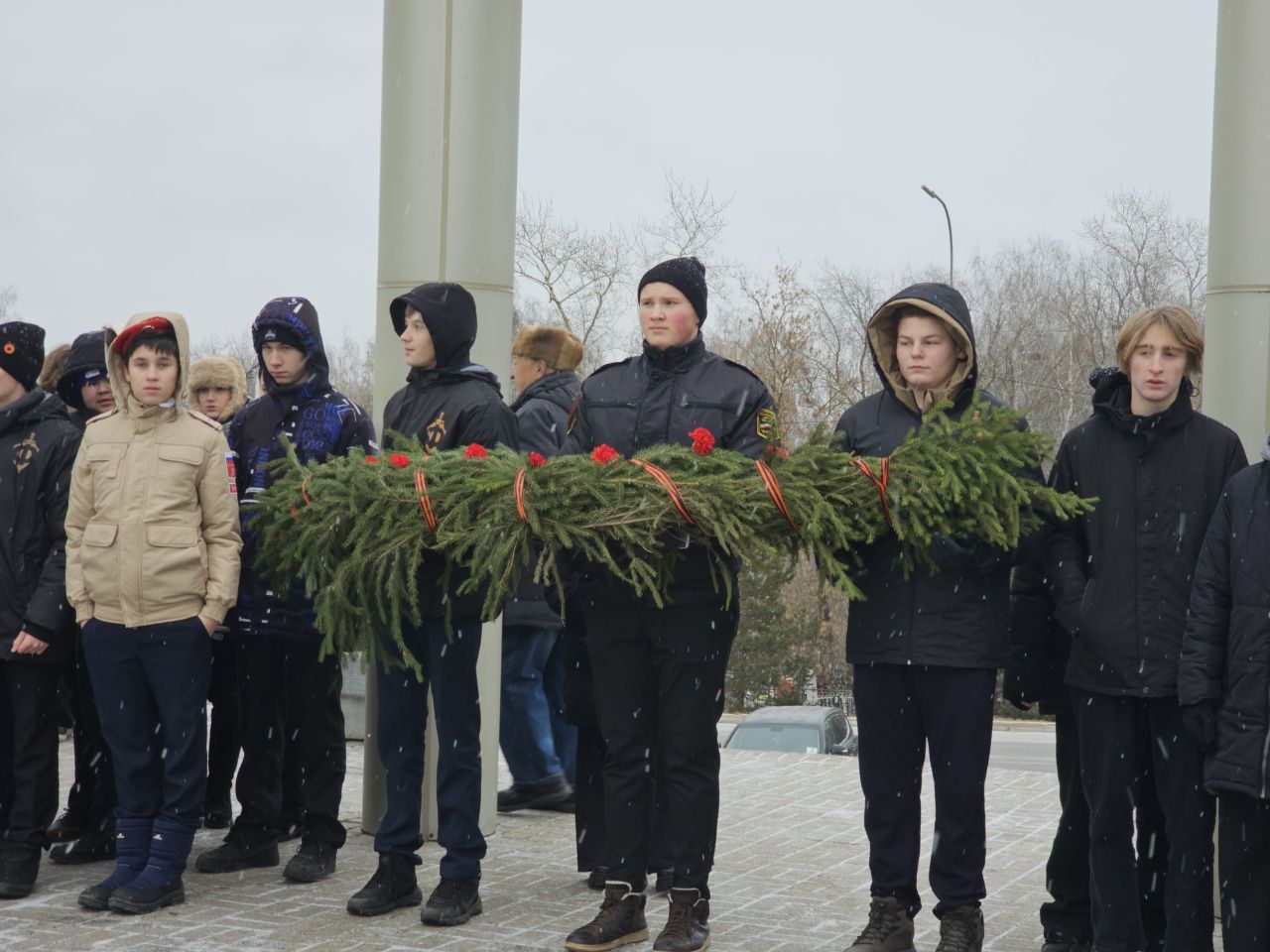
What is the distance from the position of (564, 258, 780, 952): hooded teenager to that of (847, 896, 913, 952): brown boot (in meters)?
0.56

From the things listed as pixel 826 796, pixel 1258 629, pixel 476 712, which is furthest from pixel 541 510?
pixel 826 796

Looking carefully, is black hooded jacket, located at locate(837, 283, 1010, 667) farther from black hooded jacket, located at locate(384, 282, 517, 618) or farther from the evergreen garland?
black hooded jacket, located at locate(384, 282, 517, 618)

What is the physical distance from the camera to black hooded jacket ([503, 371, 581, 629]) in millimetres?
7406

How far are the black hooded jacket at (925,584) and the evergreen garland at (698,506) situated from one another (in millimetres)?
85

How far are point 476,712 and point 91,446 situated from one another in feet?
5.97

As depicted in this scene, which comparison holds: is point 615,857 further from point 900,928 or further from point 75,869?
point 75,869

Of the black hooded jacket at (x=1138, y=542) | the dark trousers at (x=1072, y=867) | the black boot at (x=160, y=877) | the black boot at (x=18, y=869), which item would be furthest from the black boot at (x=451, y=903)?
the black hooded jacket at (x=1138, y=542)

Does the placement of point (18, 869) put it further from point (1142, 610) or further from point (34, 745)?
point (1142, 610)

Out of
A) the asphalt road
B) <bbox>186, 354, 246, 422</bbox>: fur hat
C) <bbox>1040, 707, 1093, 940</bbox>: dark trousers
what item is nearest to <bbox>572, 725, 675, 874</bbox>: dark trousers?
<bbox>1040, 707, 1093, 940</bbox>: dark trousers

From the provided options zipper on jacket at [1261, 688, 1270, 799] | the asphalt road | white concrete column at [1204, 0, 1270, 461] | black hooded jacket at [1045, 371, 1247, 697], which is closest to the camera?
zipper on jacket at [1261, 688, 1270, 799]

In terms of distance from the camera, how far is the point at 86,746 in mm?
6980

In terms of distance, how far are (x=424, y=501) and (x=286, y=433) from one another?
4.07 ft

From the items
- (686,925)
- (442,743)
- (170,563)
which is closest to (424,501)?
(442,743)

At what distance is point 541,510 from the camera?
5.17 metres
